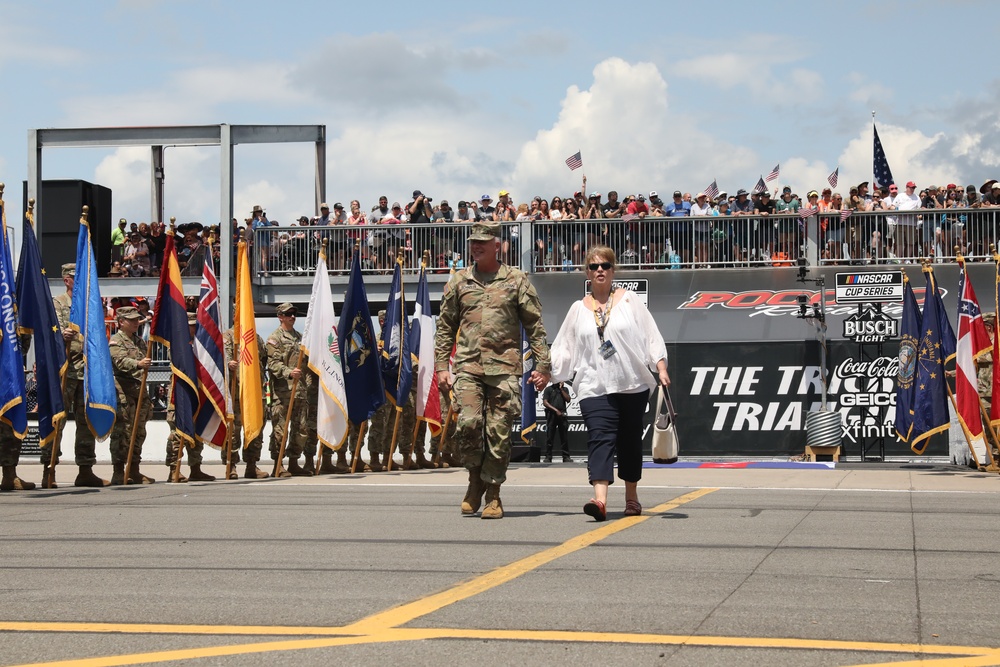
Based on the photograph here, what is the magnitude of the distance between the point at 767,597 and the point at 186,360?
35.0 ft

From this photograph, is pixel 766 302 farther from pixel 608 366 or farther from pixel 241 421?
pixel 608 366

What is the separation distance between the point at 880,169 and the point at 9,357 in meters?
21.7

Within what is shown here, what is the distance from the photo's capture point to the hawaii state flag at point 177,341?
616 inches

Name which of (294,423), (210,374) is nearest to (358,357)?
(294,423)

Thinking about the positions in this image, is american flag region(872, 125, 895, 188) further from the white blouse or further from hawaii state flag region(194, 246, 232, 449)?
the white blouse

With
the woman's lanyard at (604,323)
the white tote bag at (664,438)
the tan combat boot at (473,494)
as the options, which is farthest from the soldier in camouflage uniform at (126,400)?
the white tote bag at (664,438)

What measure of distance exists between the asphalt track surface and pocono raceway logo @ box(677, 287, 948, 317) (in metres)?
12.7

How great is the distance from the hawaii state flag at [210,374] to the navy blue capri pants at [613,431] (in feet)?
23.7

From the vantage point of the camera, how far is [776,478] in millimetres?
16766

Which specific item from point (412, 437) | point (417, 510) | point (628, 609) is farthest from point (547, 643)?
point (412, 437)

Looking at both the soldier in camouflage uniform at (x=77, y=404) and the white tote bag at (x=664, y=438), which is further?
the soldier in camouflage uniform at (x=77, y=404)

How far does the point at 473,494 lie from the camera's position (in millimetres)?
10383

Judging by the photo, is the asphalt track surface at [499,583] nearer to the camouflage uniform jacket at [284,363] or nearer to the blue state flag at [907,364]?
the camouflage uniform jacket at [284,363]

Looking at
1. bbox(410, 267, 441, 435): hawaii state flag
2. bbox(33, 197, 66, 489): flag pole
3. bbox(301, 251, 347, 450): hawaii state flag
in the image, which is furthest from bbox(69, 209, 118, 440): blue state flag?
bbox(410, 267, 441, 435): hawaii state flag
